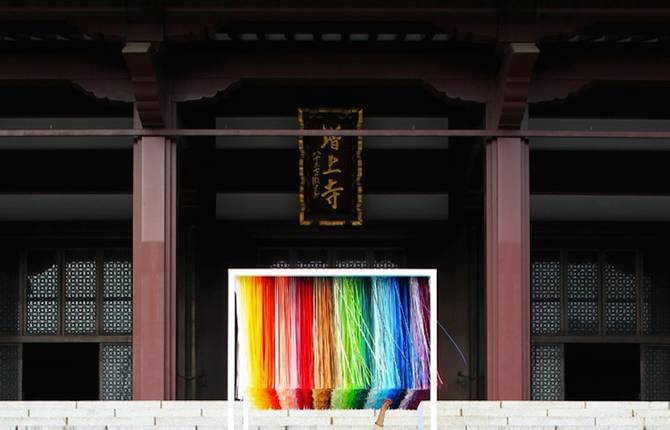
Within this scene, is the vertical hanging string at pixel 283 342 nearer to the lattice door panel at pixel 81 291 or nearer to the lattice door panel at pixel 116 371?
the lattice door panel at pixel 116 371

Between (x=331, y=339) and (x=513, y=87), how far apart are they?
3311 millimetres

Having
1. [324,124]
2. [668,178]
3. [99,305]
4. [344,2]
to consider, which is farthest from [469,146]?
[99,305]

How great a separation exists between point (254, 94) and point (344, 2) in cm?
348

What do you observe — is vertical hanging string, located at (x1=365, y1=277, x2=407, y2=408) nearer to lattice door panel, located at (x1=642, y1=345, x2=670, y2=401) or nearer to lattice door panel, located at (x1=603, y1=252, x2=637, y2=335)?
lattice door panel, located at (x1=603, y1=252, x2=637, y2=335)

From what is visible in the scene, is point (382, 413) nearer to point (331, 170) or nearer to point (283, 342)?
point (283, 342)

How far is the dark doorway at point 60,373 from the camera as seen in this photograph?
16.9 m

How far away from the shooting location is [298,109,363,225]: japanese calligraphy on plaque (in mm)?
11633

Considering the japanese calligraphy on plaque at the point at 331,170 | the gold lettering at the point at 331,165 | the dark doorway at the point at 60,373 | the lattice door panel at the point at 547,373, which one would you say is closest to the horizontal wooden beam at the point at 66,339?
the japanese calligraphy on plaque at the point at 331,170

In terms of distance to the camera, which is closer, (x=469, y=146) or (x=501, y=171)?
A: (x=501, y=171)

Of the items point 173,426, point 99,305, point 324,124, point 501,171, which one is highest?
point 324,124

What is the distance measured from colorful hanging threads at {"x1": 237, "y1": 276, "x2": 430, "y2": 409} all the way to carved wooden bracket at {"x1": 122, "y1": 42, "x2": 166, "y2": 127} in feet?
9.42

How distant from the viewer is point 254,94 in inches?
475

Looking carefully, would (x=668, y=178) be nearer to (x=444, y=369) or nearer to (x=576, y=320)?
(x=576, y=320)

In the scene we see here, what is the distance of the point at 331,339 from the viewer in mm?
6680
